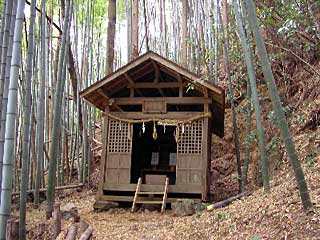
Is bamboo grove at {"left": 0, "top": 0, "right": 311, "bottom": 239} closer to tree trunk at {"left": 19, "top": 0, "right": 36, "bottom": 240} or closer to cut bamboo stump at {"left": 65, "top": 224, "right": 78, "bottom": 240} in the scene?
tree trunk at {"left": 19, "top": 0, "right": 36, "bottom": 240}

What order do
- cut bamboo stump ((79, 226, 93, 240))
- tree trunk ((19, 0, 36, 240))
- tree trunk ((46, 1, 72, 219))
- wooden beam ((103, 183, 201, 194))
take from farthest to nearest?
wooden beam ((103, 183, 201, 194))
tree trunk ((46, 1, 72, 219))
cut bamboo stump ((79, 226, 93, 240))
tree trunk ((19, 0, 36, 240))

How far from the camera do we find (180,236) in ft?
16.4

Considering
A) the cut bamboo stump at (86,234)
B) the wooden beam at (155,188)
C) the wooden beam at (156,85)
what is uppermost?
the wooden beam at (156,85)

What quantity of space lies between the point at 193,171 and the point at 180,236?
10.5ft

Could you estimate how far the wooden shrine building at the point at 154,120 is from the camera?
805 centimetres

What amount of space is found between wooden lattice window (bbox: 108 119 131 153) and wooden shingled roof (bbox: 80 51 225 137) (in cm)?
58

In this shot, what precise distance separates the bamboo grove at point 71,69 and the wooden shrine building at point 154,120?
2.64 ft

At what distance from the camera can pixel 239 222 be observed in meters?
4.70

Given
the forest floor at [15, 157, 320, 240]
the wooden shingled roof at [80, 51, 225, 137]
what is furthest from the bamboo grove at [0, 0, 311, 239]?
the wooden shingled roof at [80, 51, 225, 137]

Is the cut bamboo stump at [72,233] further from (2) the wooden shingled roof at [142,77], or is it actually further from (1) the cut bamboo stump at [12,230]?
(2) the wooden shingled roof at [142,77]

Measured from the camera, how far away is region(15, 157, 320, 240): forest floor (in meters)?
3.95

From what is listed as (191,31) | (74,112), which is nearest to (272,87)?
(74,112)

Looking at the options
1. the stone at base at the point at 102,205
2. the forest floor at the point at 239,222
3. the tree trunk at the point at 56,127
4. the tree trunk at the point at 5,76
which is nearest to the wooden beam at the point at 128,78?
the tree trunk at the point at 56,127

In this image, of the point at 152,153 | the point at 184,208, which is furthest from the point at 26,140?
the point at 152,153
